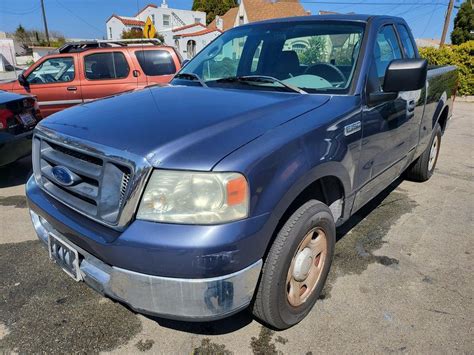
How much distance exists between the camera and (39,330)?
7.84ft

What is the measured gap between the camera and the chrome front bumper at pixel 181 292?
1771mm

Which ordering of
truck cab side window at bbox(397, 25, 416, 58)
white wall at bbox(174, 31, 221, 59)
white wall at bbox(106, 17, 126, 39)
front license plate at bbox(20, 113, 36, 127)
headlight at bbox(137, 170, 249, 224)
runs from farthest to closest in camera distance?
white wall at bbox(106, 17, 126, 39)
white wall at bbox(174, 31, 221, 59)
front license plate at bbox(20, 113, 36, 127)
truck cab side window at bbox(397, 25, 416, 58)
headlight at bbox(137, 170, 249, 224)

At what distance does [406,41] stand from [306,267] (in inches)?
109

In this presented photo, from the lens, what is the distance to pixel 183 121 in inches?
82.1

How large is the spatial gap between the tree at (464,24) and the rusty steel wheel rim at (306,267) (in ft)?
135

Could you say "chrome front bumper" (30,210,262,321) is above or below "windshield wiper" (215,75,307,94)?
below

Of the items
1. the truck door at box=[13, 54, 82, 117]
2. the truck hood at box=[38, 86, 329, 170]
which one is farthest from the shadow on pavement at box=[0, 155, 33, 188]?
the truck hood at box=[38, 86, 329, 170]

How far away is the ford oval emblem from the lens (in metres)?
2.09

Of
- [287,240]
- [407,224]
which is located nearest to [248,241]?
[287,240]

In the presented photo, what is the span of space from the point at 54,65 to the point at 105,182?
6.86 m

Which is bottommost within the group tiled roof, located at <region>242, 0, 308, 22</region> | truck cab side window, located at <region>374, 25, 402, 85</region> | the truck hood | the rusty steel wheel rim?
the rusty steel wheel rim

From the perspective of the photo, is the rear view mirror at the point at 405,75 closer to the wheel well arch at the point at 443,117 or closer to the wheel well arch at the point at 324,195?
the wheel well arch at the point at 324,195

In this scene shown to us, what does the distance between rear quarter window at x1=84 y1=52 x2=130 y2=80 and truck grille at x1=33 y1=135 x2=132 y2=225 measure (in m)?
5.48

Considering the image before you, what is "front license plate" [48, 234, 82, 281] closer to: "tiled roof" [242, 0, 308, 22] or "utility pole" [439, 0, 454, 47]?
"utility pole" [439, 0, 454, 47]
